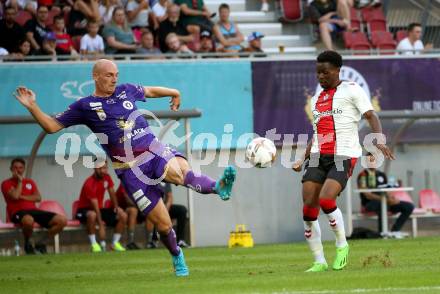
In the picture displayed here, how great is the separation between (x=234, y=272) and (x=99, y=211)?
8.06 metres

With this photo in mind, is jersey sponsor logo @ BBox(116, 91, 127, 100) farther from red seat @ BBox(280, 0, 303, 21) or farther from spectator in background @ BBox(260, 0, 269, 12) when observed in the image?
spectator in background @ BBox(260, 0, 269, 12)

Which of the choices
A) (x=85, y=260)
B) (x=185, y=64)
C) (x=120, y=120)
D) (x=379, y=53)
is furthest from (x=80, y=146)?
(x=120, y=120)

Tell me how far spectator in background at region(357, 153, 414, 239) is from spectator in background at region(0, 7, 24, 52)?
24.3 feet

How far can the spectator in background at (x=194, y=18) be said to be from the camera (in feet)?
79.6

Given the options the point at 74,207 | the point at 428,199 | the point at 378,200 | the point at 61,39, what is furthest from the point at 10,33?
the point at 428,199

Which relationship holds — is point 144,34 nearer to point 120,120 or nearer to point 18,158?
point 18,158

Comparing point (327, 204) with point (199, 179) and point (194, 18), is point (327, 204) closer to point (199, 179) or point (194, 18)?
point (199, 179)

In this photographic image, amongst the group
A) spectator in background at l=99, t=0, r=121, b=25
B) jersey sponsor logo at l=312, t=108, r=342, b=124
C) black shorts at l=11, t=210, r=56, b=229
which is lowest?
black shorts at l=11, t=210, r=56, b=229

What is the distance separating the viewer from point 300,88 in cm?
2302

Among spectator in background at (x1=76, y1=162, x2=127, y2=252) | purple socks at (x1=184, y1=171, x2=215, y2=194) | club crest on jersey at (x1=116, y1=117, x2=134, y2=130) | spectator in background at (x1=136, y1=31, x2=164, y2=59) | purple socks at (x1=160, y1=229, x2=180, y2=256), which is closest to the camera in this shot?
purple socks at (x1=184, y1=171, x2=215, y2=194)

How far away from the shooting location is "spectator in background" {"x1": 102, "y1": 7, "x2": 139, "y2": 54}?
2278cm

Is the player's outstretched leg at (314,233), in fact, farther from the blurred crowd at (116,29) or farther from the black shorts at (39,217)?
the blurred crowd at (116,29)

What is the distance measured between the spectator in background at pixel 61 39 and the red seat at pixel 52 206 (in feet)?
9.87

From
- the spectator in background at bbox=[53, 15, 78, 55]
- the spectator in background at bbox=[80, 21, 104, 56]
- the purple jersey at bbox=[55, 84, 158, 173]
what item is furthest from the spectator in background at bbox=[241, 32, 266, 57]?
the purple jersey at bbox=[55, 84, 158, 173]
